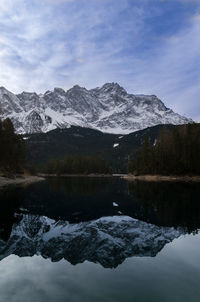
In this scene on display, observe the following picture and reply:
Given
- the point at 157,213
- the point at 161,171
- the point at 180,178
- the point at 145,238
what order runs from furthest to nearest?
the point at 161,171 → the point at 180,178 → the point at 157,213 → the point at 145,238

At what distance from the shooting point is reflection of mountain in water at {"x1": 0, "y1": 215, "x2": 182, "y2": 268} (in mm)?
15453

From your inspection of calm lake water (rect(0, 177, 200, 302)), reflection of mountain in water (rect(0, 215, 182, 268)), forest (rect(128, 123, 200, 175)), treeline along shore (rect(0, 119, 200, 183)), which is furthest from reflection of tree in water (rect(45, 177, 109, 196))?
calm lake water (rect(0, 177, 200, 302))

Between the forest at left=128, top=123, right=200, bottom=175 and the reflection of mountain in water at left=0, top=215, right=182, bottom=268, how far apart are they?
77.7 m

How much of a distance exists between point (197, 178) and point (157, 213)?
2793 inches

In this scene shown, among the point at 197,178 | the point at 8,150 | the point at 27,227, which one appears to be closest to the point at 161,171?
the point at 197,178

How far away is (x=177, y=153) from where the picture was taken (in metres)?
102

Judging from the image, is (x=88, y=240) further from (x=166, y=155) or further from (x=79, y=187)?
(x=166, y=155)

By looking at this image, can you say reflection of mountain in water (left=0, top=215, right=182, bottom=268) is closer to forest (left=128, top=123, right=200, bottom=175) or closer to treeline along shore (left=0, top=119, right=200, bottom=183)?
treeline along shore (left=0, top=119, right=200, bottom=183)

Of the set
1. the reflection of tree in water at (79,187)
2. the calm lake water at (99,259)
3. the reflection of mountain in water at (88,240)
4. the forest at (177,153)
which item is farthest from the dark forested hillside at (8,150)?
the reflection of mountain in water at (88,240)

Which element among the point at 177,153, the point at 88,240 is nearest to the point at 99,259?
the point at 88,240

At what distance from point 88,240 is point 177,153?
292 feet

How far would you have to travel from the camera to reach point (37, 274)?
12391 millimetres

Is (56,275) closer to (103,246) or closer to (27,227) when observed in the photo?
(103,246)

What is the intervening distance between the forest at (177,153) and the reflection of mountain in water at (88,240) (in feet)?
255
